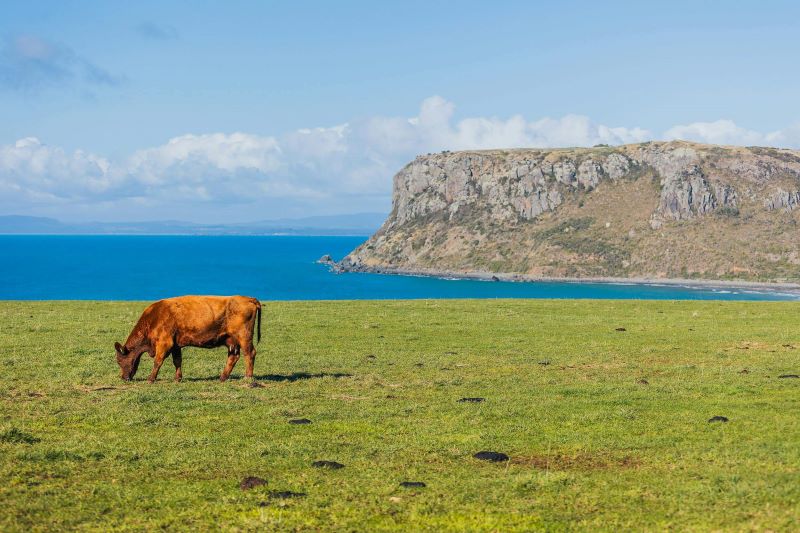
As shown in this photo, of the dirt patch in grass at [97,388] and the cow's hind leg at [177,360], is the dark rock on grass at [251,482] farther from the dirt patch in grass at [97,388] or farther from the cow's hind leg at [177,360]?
the cow's hind leg at [177,360]

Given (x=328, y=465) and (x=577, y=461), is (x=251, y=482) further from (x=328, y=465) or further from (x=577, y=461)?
(x=577, y=461)

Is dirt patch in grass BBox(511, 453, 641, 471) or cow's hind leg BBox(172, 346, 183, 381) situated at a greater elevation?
cow's hind leg BBox(172, 346, 183, 381)

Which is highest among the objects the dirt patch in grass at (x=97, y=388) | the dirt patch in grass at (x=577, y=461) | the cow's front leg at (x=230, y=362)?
the cow's front leg at (x=230, y=362)

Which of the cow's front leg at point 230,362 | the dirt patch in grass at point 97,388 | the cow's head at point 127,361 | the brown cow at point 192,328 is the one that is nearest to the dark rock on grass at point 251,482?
Result: the brown cow at point 192,328

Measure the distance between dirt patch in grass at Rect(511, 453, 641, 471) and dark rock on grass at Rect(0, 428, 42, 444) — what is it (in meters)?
8.90

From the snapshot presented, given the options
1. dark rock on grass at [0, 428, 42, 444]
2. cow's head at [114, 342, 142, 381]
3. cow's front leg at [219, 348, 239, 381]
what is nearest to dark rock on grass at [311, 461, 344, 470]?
dark rock on grass at [0, 428, 42, 444]

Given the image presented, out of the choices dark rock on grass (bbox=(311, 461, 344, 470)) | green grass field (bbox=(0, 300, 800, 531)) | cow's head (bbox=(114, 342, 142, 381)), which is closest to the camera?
green grass field (bbox=(0, 300, 800, 531))

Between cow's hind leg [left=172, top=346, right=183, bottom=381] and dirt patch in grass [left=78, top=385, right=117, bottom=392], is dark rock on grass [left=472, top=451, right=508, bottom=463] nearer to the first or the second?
cow's hind leg [left=172, top=346, right=183, bottom=381]

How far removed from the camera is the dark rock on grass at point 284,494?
1206 centimetres

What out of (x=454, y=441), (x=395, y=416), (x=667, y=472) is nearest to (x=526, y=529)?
(x=667, y=472)

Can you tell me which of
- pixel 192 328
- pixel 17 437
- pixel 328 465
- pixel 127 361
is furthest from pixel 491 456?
pixel 127 361

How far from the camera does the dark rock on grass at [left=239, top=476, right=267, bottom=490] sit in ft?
41.2

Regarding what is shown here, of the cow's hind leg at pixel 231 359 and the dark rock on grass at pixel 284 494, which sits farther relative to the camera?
the cow's hind leg at pixel 231 359

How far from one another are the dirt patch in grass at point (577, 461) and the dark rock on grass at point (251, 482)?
4337 mm
